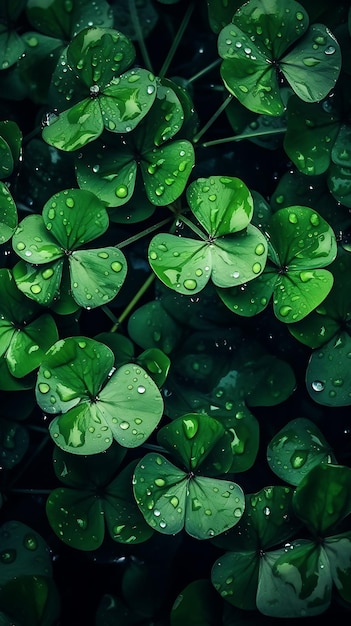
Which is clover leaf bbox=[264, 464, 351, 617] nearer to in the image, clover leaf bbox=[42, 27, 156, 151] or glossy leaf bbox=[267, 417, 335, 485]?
glossy leaf bbox=[267, 417, 335, 485]

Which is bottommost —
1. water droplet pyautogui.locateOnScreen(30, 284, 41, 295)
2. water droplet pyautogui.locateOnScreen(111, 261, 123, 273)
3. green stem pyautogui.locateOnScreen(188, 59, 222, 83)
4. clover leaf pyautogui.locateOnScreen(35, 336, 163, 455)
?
clover leaf pyautogui.locateOnScreen(35, 336, 163, 455)

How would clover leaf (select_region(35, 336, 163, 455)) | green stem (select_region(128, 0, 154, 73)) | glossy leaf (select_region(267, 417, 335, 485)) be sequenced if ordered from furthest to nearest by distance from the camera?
green stem (select_region(128, 0, 154, 73)) < glossy leaf (select_region(267, 417, 335, 485)) < clover leaf (select_region(35, 336, 163, 455))

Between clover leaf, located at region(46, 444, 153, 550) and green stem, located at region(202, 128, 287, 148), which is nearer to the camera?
clover leaf, located at region(46, 444, 153, 550)

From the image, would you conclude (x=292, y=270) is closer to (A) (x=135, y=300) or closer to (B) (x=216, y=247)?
(B) (x=216, y=247)

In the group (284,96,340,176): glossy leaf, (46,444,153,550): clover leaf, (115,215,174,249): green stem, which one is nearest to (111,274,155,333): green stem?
(115,215,174,249): green stem

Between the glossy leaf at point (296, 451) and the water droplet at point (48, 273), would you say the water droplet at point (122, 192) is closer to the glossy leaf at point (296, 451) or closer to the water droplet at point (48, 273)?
the water droplet at point (48, 273)

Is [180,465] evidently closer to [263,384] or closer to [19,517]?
[263,384]

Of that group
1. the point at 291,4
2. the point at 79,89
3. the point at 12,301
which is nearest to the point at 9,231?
the point at 12,301

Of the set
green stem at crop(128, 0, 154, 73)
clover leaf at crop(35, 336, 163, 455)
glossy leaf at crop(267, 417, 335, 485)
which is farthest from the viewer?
green stem at crop(128, 0, 154, 73)
